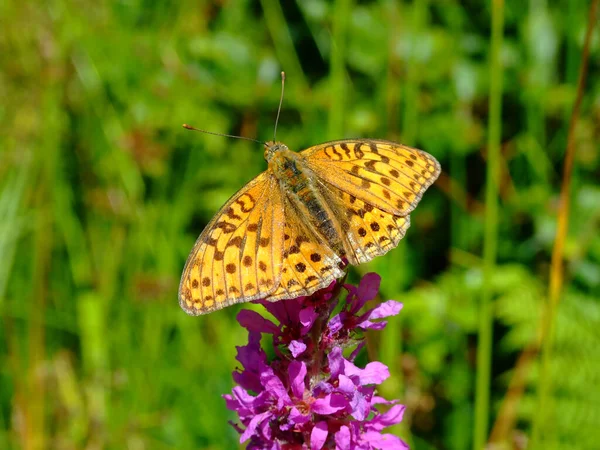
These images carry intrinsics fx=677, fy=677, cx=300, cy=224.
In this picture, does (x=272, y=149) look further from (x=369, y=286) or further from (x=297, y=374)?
(x=297, y=374)

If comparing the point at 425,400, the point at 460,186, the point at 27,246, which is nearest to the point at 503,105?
the point at 460,186

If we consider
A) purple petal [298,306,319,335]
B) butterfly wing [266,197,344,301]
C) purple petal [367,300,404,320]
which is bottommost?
purple petal [367,300,404,320]

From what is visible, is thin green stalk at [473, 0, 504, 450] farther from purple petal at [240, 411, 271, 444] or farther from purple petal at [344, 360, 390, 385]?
purple petal at [240, 411, 271, 444]

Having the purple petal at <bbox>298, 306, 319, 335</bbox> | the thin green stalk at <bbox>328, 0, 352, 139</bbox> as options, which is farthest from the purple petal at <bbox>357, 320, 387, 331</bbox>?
the thin green stalk at <bbox>328, 0, 352, 139</bbox>

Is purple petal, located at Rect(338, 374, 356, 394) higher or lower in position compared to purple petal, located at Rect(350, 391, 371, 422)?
higher

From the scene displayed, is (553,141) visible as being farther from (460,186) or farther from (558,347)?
(558,347)

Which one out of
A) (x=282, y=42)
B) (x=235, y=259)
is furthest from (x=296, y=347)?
(x=282, y=42)

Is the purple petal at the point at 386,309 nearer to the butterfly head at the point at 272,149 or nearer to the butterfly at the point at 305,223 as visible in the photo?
the butterfly at the point at 305,223
